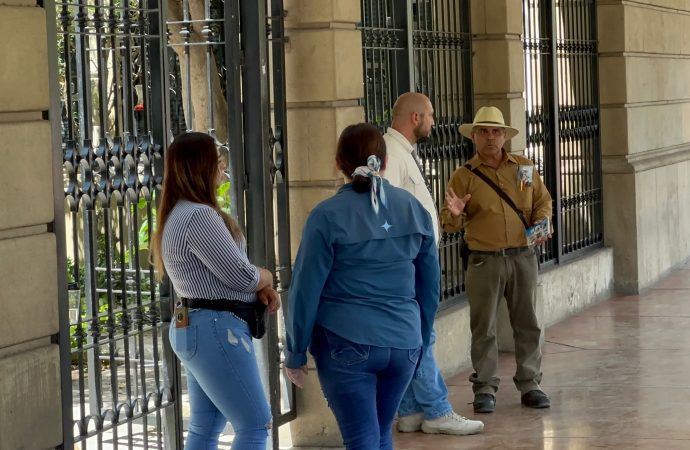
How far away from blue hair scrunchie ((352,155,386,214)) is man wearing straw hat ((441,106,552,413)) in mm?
3259

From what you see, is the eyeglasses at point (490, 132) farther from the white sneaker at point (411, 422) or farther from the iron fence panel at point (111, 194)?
the iron fence panel at point (111, 194)

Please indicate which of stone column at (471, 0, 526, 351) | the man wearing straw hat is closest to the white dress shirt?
the man wearing straw hat

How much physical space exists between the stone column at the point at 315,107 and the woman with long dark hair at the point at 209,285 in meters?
2.60

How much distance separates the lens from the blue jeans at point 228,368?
5.59m

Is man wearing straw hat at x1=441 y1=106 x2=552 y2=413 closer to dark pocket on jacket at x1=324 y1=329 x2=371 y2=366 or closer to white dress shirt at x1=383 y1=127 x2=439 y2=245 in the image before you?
white dress shirt at x1=383 y1=127 x2=439 y2=245

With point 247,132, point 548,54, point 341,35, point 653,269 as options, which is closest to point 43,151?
point 247,132

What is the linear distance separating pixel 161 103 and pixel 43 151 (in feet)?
4.15

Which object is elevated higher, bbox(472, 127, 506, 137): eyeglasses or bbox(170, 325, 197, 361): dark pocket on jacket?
bbox(472, 127, 506, 137): eyeglasses

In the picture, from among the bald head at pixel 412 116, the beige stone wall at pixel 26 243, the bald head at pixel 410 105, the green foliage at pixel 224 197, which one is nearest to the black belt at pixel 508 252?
the bald head at pixel 412 116

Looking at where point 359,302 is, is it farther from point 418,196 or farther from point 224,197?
point 224,197

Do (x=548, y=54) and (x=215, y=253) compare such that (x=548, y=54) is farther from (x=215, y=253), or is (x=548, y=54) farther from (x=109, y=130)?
(x=215, y=253)

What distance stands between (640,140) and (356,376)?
33.8 ft

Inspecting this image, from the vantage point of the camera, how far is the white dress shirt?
779 cm

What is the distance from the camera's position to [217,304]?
5672mm
